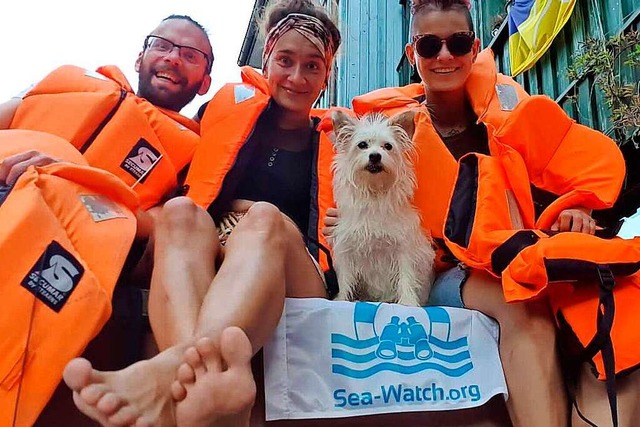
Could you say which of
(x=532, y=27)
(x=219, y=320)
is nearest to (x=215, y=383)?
(x=219, y=320)

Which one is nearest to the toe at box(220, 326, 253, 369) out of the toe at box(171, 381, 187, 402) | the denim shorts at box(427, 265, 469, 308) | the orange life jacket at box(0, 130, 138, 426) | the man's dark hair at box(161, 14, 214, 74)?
the toe at box(171, 381, 187, 402)

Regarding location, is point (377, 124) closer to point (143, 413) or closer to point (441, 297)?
point (441, 297)

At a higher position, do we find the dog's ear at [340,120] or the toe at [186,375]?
the dog's ear at [340,120]

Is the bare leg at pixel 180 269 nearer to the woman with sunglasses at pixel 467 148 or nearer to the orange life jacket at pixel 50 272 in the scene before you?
the orange life jacket at pixel 50 272

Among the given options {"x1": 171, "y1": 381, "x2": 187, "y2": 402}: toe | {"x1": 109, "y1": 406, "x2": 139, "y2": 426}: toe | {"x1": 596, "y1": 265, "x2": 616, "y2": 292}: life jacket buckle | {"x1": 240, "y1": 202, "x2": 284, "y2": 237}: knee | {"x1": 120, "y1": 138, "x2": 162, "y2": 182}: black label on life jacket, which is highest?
{"x1": 120, "y1": 138, "x2": 162, "y2": 182}: black label on life jacket

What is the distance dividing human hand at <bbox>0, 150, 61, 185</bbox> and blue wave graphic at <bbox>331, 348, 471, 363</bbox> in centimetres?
112

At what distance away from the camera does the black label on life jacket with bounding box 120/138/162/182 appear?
2607 mm

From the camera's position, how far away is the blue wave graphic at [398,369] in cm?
198

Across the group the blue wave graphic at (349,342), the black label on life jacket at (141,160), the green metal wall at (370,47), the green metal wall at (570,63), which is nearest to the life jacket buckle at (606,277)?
the blue wave graphic at (349,342)

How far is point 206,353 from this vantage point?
55.2 inches

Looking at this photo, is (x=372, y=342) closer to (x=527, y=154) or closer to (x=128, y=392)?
(x=128, y=392)

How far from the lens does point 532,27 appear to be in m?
5.79

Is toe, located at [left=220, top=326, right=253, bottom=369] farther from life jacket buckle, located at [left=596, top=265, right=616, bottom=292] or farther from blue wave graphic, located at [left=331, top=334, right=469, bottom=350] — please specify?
life jacket buckle, located at [left=596, top=265, right=616, bottom=292]

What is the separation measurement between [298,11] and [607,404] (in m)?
2.21
